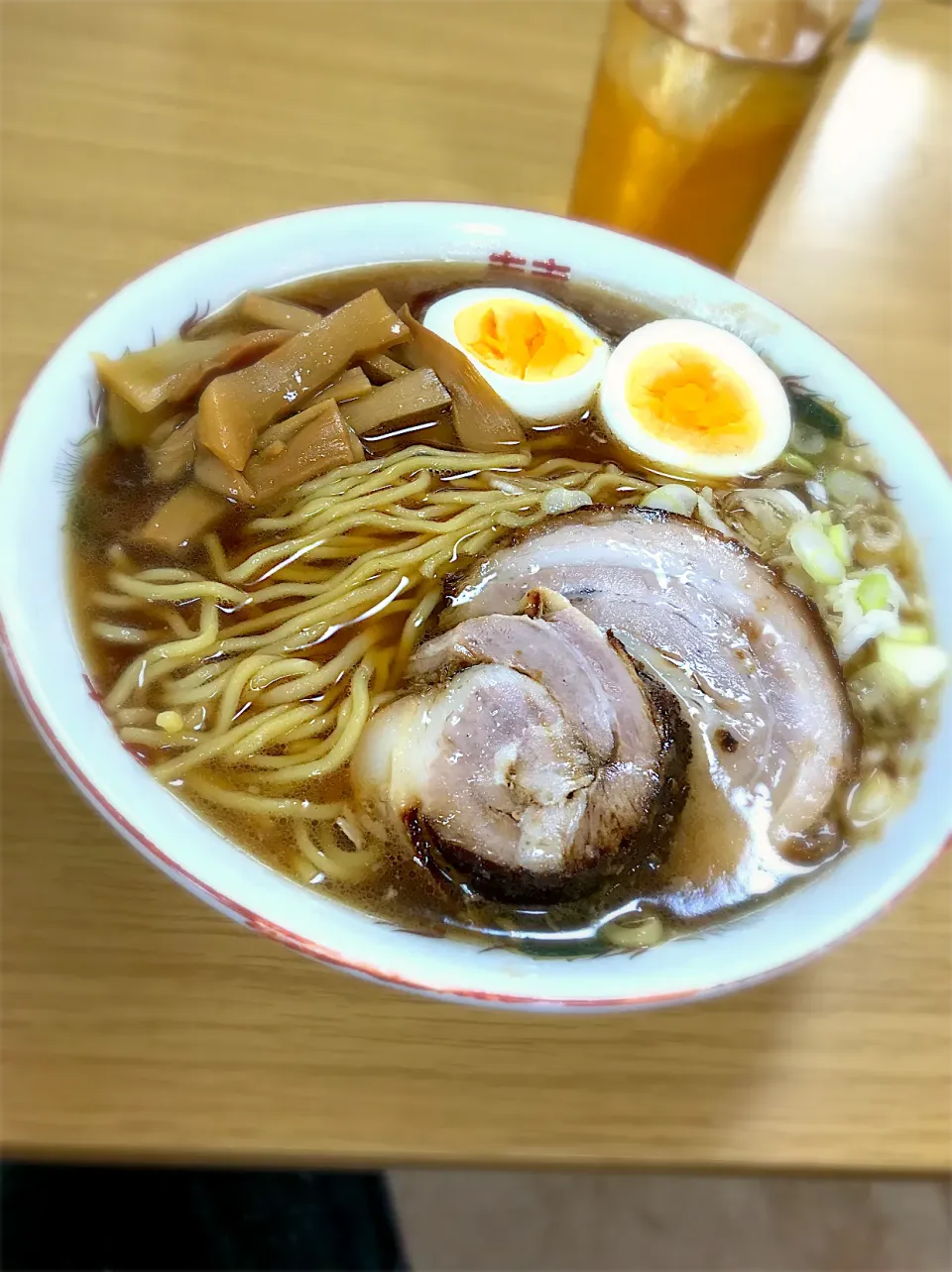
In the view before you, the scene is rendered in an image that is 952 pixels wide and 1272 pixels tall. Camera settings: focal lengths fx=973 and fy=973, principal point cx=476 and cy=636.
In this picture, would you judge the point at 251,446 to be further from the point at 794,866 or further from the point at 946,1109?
the point at 946,1109

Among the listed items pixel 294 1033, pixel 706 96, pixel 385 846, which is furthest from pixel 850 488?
pixel 294 1033

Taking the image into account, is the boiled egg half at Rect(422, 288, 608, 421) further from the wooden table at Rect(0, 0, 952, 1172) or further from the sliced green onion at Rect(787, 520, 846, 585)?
the wooden table at Rect(0, 0, 952, 1172)

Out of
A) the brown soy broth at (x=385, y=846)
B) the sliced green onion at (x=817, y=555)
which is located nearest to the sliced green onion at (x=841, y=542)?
the sliced green onion at (x=817, y=555)

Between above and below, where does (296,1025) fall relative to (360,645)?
below

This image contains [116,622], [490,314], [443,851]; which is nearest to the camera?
[443,851]

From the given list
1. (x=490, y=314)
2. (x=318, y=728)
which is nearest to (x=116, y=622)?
(x=318, y=728)

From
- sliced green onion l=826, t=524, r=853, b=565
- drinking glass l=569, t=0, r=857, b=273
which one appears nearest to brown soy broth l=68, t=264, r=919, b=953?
sliced green onion l=826, t=524, r=853, b=565

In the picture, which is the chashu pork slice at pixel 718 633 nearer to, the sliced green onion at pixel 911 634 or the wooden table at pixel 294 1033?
the sliced green onion at pixel 911 634

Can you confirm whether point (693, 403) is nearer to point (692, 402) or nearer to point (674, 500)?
point (692, 402)
